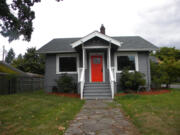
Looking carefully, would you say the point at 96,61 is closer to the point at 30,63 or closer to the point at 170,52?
the point at 30,63

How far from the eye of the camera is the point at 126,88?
9.12 meters

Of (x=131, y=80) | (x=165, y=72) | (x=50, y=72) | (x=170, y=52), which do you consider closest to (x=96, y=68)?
(x=131, y=80)

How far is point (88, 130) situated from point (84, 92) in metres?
4.71

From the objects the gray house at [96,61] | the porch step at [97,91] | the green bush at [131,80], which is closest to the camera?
the porch step at [97,91]

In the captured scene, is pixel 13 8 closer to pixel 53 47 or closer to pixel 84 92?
pixel 53 47

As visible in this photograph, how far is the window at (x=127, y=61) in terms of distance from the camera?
9547 mm

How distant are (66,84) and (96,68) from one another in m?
2.34

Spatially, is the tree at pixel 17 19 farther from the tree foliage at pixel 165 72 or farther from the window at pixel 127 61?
the tree foliage at pixel 165 72

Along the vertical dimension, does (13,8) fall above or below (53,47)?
above

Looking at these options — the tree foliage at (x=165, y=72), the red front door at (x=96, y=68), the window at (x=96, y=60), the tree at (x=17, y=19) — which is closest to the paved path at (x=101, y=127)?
the red front door at (x=96, y=68)

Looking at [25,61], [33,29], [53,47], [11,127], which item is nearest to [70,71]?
[53,47]

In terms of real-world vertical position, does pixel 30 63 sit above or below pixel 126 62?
above

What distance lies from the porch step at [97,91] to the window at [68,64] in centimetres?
204

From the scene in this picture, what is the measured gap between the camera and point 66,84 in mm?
8820
